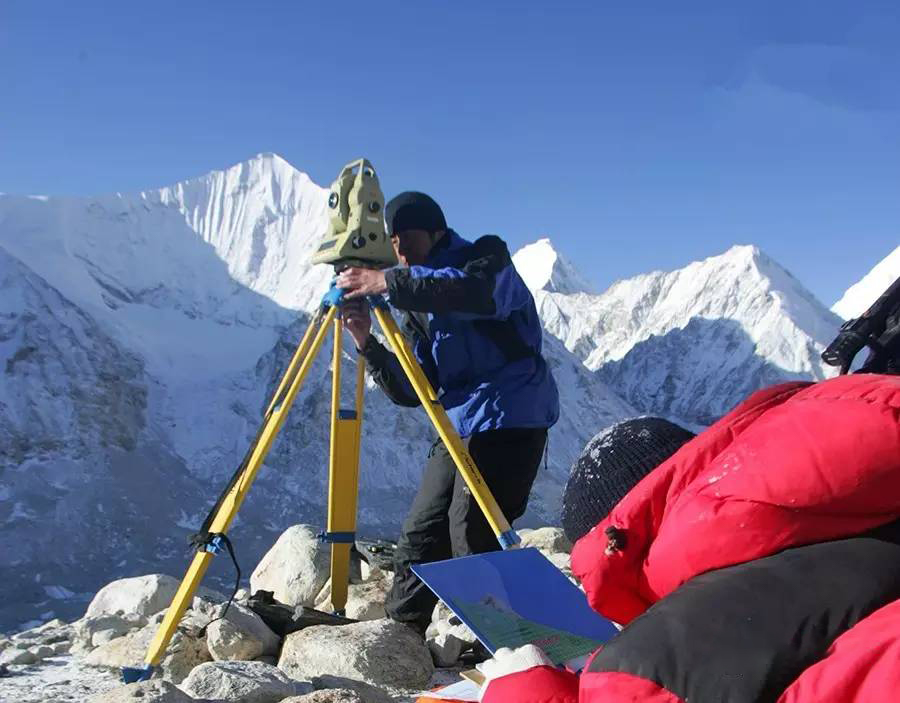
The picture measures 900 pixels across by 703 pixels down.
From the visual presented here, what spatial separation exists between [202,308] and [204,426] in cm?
3285

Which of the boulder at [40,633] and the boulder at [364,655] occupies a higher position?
the boulder at [364,655]

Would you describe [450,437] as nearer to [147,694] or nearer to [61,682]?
[147,694]

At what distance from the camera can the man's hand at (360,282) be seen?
3707mm

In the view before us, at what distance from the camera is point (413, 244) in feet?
13.6

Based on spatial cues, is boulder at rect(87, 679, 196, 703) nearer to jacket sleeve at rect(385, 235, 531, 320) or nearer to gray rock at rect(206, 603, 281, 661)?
gray rock at rect(206, 603, 281, 661)

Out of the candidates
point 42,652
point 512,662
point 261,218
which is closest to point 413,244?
point 512,662

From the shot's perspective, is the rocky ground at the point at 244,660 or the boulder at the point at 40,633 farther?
the boulder at the point at 40,633

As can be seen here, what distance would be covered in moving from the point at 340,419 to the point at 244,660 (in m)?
1.33

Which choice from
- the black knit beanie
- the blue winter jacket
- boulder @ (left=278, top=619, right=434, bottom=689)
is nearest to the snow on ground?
boulder @ (left=278, top=619, right=434, bottom=689)

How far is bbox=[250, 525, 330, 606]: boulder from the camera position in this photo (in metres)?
5.68

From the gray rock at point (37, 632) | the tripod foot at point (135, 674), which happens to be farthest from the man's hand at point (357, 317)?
the gray rock at point (37, 632)

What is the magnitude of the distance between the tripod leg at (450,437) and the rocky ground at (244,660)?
29.2 inches

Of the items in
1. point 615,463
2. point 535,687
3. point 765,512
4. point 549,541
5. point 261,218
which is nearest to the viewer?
point 765,512

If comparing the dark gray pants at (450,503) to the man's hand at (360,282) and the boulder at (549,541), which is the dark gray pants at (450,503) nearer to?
the man's hand at (360,282)
